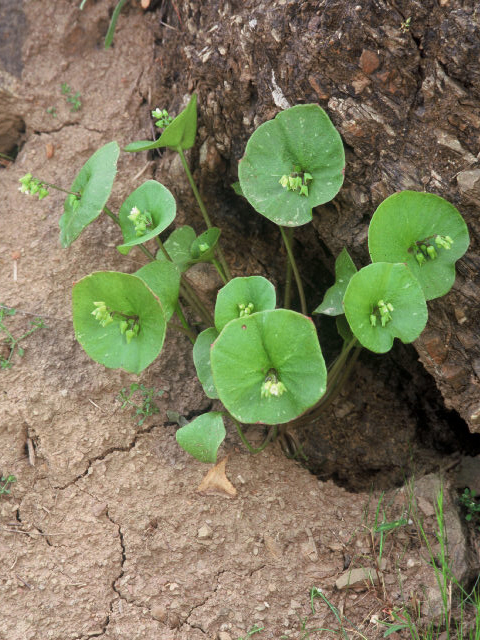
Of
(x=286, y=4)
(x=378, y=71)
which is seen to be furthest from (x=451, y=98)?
(x=286, y=4)

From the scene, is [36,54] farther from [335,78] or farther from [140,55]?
[335,78]

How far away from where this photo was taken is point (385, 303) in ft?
6.09

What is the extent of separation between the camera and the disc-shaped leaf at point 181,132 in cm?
210

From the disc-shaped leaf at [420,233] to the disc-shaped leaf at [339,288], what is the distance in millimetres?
182

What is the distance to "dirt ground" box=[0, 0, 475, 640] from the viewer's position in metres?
1.99

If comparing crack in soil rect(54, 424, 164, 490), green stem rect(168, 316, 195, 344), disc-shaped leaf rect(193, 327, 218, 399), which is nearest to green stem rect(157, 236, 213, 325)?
green stem rect(168, 316, 195, 344)

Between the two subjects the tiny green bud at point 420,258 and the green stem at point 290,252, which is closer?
the tiny green bud at point 420,258

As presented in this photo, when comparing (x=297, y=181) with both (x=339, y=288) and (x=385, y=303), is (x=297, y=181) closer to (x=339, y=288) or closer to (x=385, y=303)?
(x=339, y=288)

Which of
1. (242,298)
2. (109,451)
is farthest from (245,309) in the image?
(109,451)

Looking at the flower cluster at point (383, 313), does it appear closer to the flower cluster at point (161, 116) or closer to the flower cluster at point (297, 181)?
the flower cluster at point (297, 181)

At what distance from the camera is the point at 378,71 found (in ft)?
6.24

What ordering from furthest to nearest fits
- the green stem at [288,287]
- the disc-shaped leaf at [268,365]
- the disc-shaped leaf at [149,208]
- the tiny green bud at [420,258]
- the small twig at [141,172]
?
the small twig at [141,172], the green stem at [288,287], the disc-shaped leaf at [149,208], the tiny green bud at [420,258], the disc-shaped leaf at [268,365]

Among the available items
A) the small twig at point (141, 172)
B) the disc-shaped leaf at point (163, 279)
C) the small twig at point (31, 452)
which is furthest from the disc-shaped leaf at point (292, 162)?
the small twig at point (31, 452)

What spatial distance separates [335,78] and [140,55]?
4.47 ft
